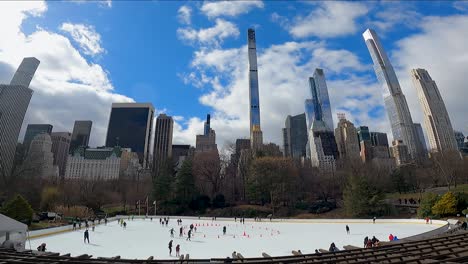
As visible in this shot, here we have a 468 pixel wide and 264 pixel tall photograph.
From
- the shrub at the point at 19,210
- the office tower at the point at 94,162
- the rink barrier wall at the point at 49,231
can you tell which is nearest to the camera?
the rink barrier wall at the point at 49,231

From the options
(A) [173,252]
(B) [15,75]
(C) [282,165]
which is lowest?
(A) [173,252]

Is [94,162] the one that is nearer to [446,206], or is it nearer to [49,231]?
[49,231]

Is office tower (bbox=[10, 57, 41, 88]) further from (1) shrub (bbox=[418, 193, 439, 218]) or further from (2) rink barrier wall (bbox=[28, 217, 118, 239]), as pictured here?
(1) shrub (bbox=[418, 193, 439, 218])

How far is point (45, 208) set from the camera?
4847 centimetres

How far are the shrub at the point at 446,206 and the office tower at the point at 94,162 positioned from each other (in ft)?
569

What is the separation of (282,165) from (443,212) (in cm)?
3002

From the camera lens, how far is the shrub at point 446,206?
118ft

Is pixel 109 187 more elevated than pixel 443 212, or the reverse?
pixel 109 187

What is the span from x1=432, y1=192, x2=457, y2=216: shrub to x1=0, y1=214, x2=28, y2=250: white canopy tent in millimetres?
41485

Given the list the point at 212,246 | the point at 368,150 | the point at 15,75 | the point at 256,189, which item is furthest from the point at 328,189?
the point at 15,75

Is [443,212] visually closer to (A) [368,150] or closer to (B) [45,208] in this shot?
(B) [45,208]

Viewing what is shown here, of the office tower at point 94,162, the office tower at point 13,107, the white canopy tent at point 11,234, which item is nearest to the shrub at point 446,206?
the white canopy tent at point 11,234

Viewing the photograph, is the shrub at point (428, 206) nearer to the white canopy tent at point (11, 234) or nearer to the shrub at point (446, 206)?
the shrub at point (446, 206)

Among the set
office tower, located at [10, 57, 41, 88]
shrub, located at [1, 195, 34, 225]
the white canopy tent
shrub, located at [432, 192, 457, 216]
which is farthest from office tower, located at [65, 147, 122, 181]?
the white canopy tent
